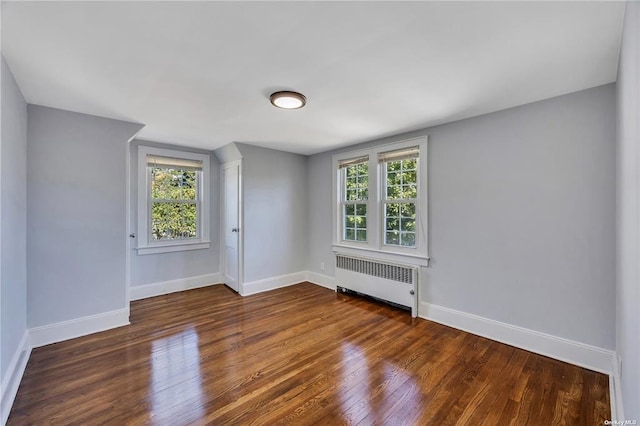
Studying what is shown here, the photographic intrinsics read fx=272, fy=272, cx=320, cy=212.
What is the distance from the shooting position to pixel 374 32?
1.51 m

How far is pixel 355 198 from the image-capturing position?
166 inches

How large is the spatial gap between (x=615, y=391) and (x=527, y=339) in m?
0.66

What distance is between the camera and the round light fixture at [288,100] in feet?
7.36

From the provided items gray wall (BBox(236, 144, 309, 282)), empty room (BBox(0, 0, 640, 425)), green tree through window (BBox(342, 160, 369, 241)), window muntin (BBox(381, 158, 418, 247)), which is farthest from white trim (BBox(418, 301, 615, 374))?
gray wall (BBox(236, 144, 309, 282))

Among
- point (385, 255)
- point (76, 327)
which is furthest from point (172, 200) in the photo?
point (385, 255)

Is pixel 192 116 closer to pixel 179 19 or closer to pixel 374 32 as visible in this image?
pixel 179 19

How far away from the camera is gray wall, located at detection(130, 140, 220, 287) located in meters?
3.84

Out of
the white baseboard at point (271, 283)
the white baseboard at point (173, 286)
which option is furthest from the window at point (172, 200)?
the white baseboard at point (271, 283)

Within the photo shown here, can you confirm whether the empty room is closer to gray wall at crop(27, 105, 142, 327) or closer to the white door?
gray wall at crop(27, 105, 142, 327)

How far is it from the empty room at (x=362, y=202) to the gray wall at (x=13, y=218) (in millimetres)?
36

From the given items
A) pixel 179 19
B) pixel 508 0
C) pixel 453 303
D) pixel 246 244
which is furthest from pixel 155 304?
pixel 508 0

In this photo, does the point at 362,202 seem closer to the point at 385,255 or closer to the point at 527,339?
the point at 385,255

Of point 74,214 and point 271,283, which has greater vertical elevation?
point 74,214

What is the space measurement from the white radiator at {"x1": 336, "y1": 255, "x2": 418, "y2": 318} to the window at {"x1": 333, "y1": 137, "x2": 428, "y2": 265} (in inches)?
5.4
